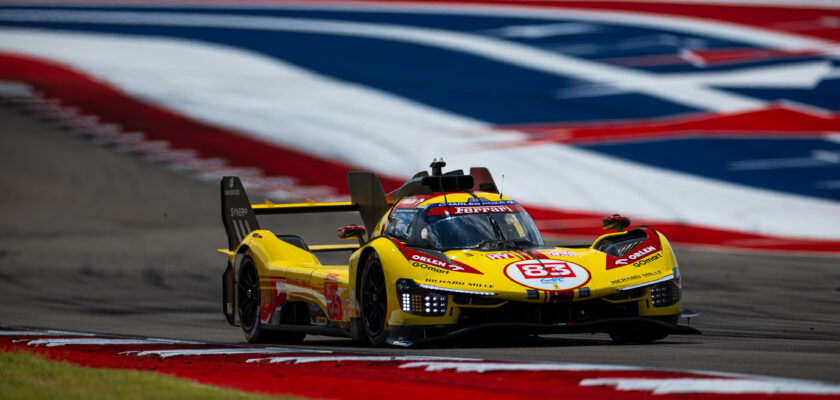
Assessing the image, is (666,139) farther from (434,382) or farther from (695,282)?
(434,382)

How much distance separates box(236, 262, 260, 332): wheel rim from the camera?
524 inches

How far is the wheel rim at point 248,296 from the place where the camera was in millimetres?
13312

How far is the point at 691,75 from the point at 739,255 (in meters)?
11.3

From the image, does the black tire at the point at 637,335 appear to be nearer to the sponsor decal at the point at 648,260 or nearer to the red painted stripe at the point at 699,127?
the sponsor decal at the point at 648,260

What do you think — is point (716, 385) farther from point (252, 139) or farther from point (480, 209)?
point (252, 139)

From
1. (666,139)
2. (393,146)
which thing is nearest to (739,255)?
(666,139)

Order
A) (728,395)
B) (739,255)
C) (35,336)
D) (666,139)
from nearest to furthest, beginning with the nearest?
(728,395), (35,336), (739,255), (666,139)

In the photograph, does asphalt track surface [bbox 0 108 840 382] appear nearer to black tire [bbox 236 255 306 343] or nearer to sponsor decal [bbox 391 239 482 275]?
black tire [bbox 236 255 306 343]

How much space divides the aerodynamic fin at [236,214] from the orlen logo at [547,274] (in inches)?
180

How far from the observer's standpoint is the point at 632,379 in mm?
7312

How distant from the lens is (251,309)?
13.4 m

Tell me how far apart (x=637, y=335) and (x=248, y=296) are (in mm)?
4367

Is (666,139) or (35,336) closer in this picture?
(35,336)

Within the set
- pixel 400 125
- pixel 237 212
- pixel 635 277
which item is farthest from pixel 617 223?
pixel 400 125
